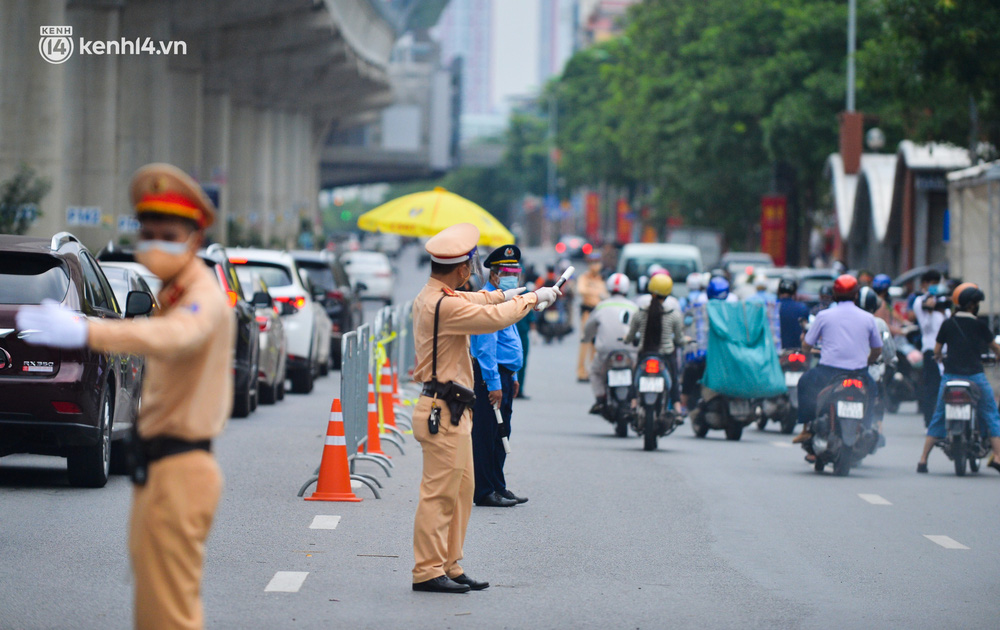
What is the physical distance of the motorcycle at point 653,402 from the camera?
15.0 metres

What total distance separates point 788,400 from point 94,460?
8985 mm

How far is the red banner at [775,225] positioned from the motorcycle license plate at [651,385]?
1534 inches

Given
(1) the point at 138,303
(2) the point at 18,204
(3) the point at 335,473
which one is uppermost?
(2) the point at 18,204

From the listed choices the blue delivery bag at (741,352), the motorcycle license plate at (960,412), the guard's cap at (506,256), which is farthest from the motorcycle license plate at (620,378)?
the guard's cap at (506,256)

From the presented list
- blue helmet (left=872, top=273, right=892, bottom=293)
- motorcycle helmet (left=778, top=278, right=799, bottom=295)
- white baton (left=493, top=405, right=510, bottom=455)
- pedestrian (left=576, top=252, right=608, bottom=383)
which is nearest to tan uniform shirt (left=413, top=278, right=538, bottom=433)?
white baton (left=493, top=405, right=510, bottom=455)

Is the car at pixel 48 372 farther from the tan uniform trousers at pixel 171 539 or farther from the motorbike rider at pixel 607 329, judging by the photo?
the motorbike rider at pixel 607 329

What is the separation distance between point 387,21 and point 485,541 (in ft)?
218

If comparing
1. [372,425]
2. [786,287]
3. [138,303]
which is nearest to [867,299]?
[786,287]

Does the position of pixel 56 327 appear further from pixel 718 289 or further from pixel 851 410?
pixel 718 289

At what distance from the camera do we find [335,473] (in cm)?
1104

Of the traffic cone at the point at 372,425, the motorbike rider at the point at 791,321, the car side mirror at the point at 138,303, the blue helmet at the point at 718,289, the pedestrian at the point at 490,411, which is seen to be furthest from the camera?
the motorbike rider at the point at 791,321

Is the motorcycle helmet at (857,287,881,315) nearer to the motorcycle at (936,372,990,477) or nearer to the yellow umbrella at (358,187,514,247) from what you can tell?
the motorcycle at (936,372,990,477)

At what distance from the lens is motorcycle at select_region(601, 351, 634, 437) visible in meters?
15.9

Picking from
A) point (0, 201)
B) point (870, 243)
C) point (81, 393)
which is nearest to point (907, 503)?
point (81, 393)
